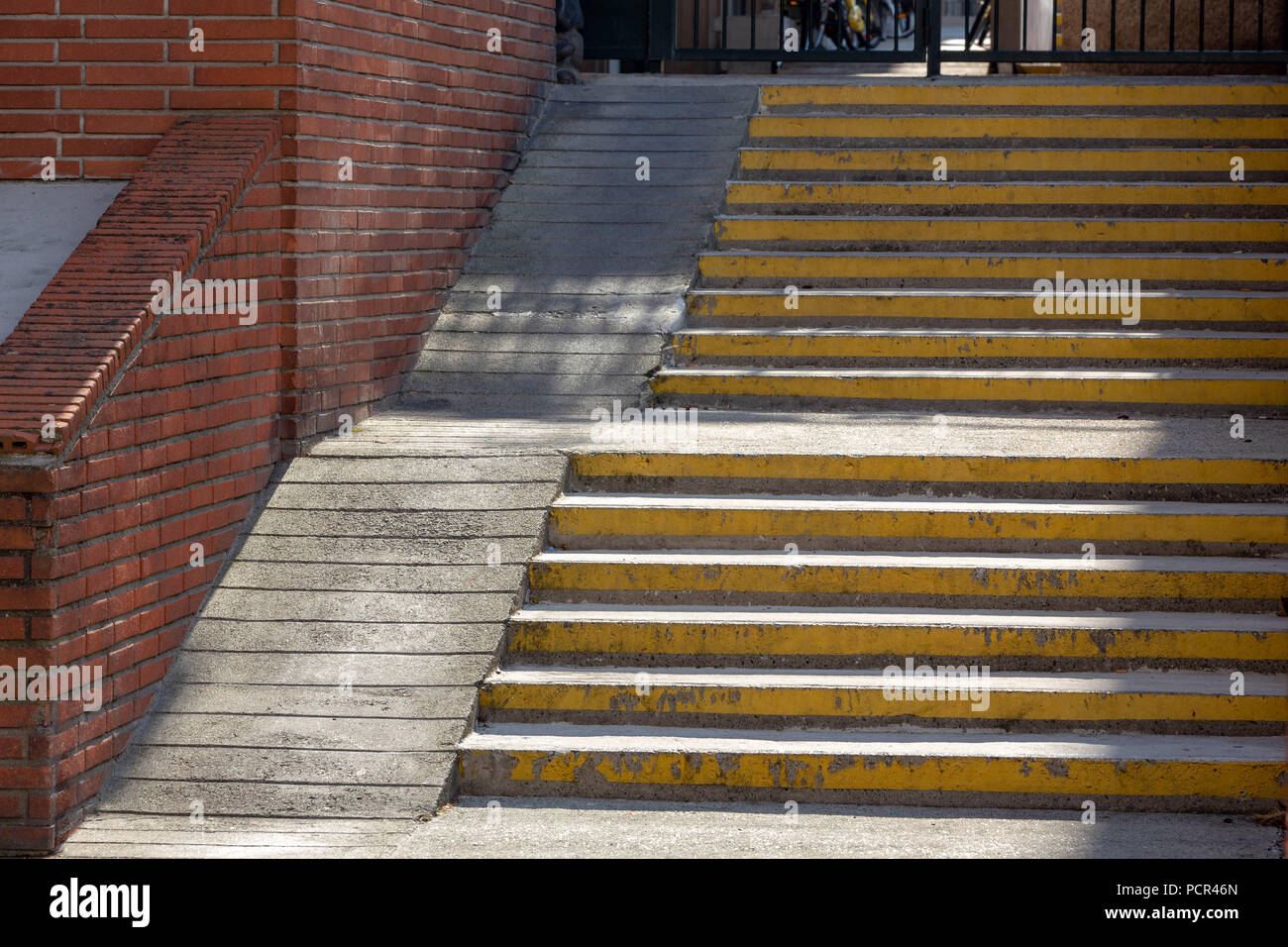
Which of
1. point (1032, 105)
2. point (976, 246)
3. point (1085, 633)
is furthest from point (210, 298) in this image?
point (1032, 105)

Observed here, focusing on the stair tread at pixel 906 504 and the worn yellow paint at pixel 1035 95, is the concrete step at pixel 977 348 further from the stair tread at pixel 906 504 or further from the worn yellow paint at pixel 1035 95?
the worn yellow paint at pixel 1035 95

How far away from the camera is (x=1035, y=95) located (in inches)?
330

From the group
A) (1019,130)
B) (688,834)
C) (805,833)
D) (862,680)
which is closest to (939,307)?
(1019,130)

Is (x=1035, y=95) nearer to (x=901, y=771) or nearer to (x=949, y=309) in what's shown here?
(x=949, y=309)

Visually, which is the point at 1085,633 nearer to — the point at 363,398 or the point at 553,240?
the point at 363,398

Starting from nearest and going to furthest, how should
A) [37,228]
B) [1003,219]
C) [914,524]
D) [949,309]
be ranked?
[37,228] < [914,524] < [949,309] < [1003,219]

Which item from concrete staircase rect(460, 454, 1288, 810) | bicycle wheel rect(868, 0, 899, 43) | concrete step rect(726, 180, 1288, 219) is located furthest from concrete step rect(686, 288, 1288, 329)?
bicycle wheel rect(868, 0, 899, 43)

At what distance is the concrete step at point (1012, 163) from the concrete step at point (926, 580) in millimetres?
3003

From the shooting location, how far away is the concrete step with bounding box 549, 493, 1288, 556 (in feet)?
18.1

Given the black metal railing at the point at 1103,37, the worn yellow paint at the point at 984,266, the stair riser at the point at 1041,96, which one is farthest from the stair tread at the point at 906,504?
the black metal railing at the point at 1103,37

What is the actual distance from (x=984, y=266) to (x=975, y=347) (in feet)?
2.04

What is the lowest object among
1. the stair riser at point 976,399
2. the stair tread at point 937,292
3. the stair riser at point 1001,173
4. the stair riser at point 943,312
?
the stair riser at point 976,399

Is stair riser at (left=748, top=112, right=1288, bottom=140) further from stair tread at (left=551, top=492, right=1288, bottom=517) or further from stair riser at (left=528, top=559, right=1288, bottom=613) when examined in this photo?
stair riser at (left=528, top=559, right=1288, bottom=613)

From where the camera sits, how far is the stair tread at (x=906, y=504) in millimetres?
5570
